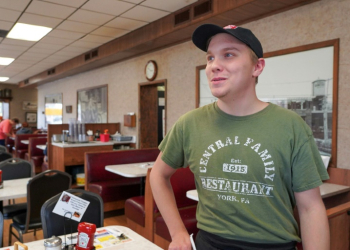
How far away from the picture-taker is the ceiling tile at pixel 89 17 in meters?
4.68

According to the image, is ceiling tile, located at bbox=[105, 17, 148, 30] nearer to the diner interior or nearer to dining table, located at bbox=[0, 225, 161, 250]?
the diner interior

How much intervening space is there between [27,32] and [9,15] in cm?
97

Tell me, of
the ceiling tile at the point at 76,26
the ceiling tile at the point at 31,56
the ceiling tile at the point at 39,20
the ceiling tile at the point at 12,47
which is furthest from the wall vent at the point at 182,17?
the ceiling tile at the point at 31,56

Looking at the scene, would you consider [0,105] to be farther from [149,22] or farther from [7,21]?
[149,22]

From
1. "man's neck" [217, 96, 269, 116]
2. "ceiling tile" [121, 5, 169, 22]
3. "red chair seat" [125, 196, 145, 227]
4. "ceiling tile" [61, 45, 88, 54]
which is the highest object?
"ceiling tile" [121, 5, 169, 22]

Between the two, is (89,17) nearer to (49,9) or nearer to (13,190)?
(49,9)

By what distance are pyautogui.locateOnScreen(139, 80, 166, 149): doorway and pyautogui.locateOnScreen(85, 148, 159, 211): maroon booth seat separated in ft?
6.56

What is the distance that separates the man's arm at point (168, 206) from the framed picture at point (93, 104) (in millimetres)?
6966

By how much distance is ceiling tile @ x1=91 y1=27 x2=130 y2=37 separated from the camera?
219 inches

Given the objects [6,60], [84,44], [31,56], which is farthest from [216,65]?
[6,60]

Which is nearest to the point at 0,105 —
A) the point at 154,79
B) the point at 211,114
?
the point at 154,79

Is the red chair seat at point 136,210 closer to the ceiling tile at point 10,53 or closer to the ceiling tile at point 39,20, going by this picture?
the ceiling tile at point 39,20

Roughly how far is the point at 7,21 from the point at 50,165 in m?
2.78

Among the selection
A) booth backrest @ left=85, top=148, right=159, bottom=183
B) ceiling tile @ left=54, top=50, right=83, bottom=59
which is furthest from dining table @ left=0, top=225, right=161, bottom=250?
ceiling tile @ left=54, top=50, right=83, bottom=59
